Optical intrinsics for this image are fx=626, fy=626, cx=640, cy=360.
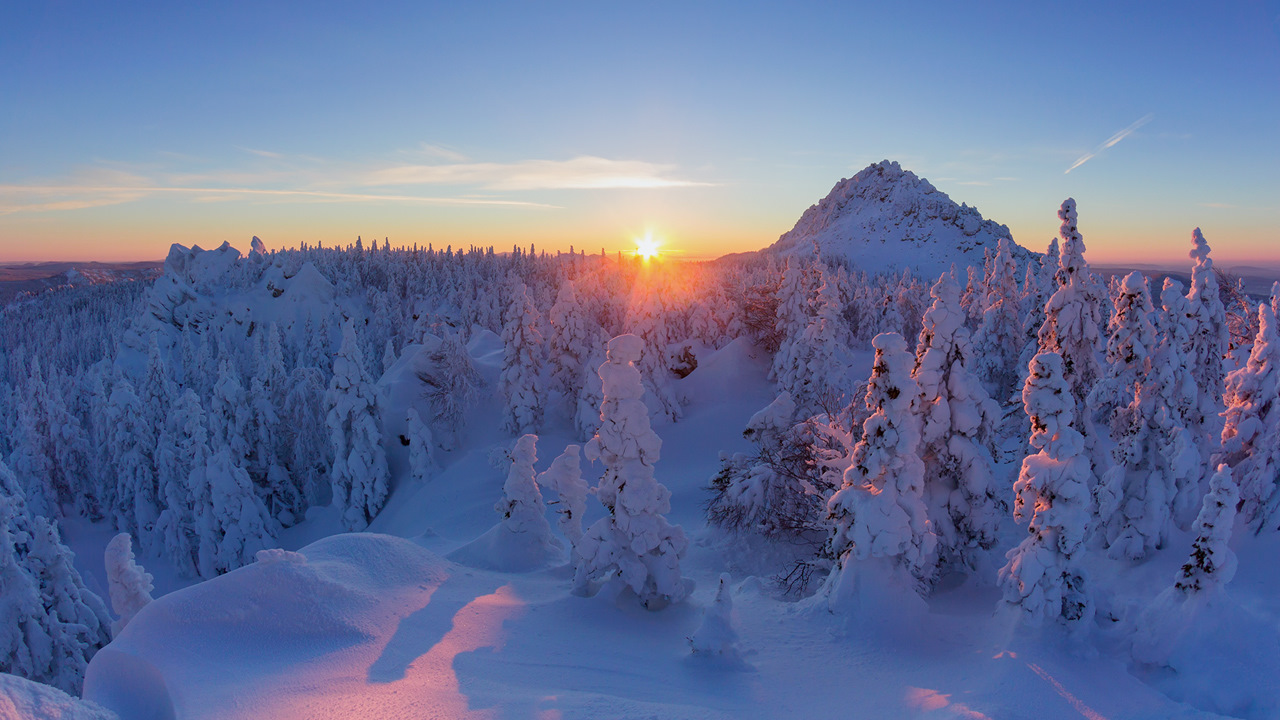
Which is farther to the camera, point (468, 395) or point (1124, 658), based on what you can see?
point (468, 395)

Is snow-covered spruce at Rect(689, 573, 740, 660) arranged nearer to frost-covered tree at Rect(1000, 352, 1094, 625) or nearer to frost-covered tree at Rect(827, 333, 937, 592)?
frost-covered tree at Rect(827, 333, 937, 592)

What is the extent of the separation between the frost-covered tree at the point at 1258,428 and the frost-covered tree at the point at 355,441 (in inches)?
1257

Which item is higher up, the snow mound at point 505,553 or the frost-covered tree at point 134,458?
the snow mound at point 505,553

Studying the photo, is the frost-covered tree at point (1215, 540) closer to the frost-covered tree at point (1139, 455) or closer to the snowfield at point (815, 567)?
the snowfield at point (815, 567)

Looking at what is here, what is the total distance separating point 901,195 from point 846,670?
206 meters

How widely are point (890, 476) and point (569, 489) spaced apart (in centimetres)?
836

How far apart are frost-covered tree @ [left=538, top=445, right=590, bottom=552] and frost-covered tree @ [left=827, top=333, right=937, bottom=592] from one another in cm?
719

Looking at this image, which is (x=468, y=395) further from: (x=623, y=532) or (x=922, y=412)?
(x=922, y=412)

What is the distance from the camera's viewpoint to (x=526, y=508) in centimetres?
1694

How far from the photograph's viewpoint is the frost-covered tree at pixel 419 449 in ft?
106

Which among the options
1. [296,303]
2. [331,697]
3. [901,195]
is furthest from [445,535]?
[901,195]

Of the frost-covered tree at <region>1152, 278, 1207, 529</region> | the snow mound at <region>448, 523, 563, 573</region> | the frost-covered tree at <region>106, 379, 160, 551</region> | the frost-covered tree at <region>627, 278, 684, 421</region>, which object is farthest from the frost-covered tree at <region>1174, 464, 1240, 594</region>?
the frost-covered tree at <region>106, 379, 160, 551</region>

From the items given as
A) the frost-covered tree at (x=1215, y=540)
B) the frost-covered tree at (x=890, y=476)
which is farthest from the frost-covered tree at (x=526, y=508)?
the frost-covered tree at (x=1215, y=540)

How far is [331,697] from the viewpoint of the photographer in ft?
26.5
